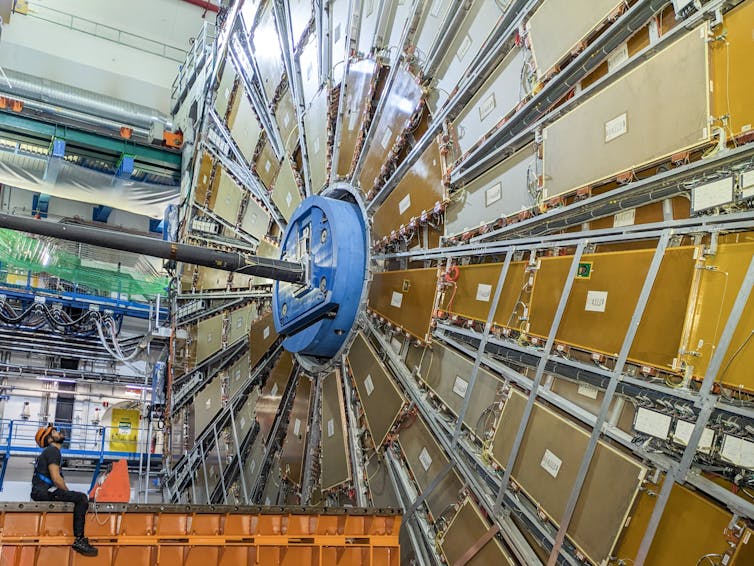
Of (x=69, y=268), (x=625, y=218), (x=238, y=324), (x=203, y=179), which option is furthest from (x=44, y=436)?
(x=69, y=268)

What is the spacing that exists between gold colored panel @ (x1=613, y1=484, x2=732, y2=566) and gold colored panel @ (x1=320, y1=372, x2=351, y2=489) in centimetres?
320

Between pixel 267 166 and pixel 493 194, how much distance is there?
5045mm

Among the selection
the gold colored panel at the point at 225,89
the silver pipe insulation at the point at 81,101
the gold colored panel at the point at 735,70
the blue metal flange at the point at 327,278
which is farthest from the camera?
the silver pipe insulation at the point at 81,101

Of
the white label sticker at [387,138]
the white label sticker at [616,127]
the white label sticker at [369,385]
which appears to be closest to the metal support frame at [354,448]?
the white label sticker at [369,385]

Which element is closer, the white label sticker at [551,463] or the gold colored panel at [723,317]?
the gold colored panel at [723,317]

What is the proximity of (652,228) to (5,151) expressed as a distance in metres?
16.3

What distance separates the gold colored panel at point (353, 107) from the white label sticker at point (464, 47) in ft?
4.56

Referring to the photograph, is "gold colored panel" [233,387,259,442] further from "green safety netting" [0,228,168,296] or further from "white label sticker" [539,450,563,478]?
"green safety netting" [0,228,168,296]

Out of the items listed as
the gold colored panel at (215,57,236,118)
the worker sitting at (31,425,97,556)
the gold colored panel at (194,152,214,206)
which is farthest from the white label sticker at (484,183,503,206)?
the gold colored panel at (194,152,214,206)

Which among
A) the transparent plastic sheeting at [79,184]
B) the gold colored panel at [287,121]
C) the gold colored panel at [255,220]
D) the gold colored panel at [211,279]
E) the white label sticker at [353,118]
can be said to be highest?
the transparent plastic sheeting at [79,184]

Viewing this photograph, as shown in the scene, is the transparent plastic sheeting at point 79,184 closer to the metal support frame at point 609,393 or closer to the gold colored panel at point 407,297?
the gold colored panel at point 407,297

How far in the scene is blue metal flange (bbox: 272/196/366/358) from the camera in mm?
6078

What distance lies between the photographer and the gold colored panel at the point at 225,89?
10797 millimetres

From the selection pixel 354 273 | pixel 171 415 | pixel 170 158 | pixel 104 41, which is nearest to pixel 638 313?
pixel 354 273
